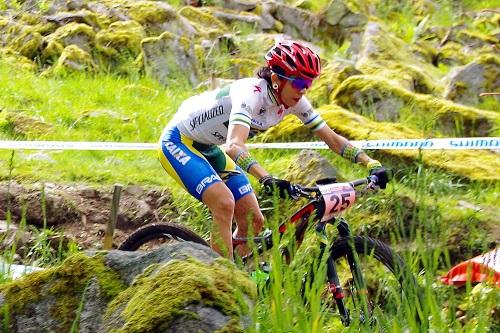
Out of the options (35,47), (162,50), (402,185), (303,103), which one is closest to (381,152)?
A: (402,185)

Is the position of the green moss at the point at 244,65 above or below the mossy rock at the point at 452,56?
above

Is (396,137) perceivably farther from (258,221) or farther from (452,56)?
(452,56)

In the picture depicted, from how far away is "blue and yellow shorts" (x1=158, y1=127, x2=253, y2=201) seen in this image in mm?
6090

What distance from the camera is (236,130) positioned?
5.61m

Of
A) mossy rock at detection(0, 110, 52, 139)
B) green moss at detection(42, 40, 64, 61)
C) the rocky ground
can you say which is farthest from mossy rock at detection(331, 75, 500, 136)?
green moss at detection(42, 40, 64, 61)

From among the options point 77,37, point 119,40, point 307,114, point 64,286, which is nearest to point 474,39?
point 119,40

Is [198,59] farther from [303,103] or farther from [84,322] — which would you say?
[84,322]

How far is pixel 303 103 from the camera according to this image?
20.5ft

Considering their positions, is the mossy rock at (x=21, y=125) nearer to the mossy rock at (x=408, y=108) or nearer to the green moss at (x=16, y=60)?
the green moss at (x=16, y=60)

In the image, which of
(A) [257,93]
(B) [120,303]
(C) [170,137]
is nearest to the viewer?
(B) [120,303]

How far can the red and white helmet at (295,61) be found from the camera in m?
5.85

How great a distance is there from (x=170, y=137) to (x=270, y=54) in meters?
0.92

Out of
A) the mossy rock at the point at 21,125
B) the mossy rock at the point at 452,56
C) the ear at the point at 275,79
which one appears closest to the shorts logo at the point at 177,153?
the ear at the point at 275,79

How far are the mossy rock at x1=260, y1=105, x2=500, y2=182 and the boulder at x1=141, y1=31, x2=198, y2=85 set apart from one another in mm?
3108
